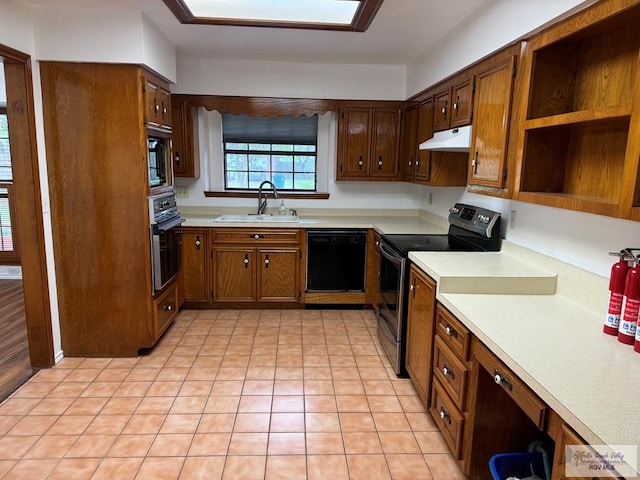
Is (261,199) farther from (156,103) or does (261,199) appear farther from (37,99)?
(37,99)

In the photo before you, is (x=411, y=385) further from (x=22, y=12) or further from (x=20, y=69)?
(x=22, y=12)

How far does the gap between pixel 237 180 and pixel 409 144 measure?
194 cm

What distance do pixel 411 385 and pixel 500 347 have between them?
1444mm

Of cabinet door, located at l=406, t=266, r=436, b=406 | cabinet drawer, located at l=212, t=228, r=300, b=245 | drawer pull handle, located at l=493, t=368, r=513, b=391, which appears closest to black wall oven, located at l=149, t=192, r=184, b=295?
cabinet drawer, located at l=212, t=228, r=300, b=245

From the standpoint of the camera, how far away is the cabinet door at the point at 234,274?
406cm

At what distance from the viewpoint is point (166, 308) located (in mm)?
3496

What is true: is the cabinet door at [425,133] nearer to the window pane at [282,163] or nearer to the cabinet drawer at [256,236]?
the cabinet drawer at [256,236]

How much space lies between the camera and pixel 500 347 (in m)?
1.51

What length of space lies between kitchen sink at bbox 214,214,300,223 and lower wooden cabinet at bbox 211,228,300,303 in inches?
7.4

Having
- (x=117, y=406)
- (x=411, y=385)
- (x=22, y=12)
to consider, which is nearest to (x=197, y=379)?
(x=117, y=406)

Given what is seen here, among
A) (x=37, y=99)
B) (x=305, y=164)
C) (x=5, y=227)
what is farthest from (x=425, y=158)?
(x=5, y=227)

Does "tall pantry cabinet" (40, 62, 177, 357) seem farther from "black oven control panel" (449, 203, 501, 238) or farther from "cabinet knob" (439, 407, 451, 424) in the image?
"black oven control panel" (449, 203, 501, 238)

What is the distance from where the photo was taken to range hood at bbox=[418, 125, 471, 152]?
2.69m

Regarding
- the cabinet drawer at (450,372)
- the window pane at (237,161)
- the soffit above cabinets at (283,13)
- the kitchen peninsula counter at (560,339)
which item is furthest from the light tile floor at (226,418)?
the soffit above cabinets at (283,13)
